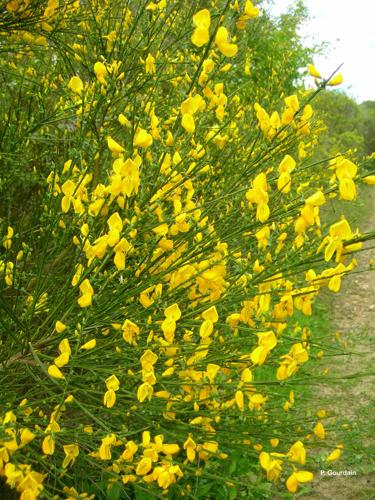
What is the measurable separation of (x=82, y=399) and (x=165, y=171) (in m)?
1.17

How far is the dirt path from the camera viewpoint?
2.92 m

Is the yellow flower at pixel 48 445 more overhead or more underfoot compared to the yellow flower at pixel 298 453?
more overhead

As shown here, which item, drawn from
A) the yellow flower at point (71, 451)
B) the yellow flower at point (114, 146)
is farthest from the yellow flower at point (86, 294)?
the yellow flower at point (71, 451)

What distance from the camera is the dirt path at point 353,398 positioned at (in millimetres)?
2920

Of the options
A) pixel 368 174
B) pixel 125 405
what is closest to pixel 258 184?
pixel 368 174

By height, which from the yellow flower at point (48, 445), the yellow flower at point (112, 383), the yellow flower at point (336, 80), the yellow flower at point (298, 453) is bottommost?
the yellow flower at point (298, 453)

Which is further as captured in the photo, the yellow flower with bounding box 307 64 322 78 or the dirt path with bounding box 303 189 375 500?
the dirt path with bounding box 303 189 375 500

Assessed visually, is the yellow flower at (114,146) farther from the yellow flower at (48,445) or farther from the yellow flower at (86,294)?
the yellow flower at (48,445)

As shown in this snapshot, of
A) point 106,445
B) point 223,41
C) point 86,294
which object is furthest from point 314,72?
point 106,445

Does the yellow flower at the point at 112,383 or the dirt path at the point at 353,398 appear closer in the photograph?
the yellow flower at the point at 112,383

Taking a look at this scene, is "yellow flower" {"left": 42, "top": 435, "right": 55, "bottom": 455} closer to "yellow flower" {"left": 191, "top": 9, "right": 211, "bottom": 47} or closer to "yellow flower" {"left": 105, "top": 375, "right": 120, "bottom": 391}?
"yellow flower" {"left": 105, "top": 375, "right": 120, "bottom": 391}

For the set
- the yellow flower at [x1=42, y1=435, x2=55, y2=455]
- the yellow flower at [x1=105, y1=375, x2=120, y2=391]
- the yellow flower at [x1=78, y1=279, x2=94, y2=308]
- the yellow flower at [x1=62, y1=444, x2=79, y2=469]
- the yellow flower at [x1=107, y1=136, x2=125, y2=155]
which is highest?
the yellow flower at [x1=107, y1=136, x2=125, y2=155]

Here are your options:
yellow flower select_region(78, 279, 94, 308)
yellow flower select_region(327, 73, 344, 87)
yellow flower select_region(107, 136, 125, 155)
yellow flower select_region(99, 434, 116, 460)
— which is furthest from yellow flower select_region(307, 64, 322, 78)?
yellow flower select_region(99, 434, 116, 460)

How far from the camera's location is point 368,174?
4.37ft
